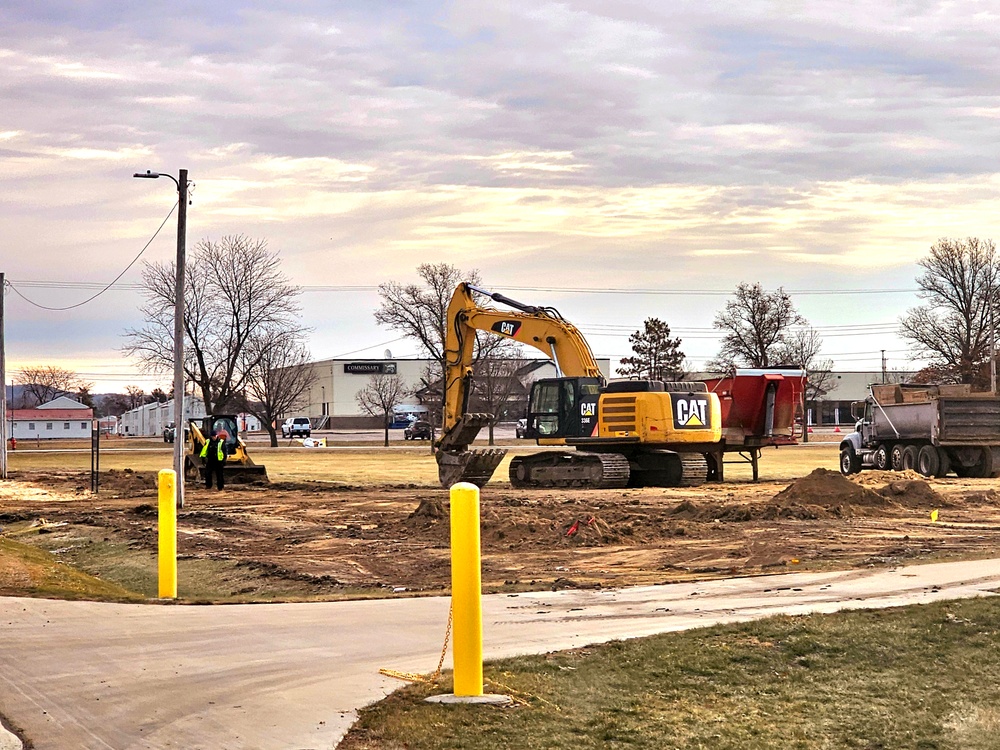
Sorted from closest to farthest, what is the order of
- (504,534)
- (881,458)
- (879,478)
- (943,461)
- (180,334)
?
(504,534) < (180,334) < (879,478) < (943,461) < (881,458)

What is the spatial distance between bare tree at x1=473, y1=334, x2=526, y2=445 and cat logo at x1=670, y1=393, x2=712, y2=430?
38897mm

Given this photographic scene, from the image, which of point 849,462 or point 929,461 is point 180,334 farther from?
point 849,462

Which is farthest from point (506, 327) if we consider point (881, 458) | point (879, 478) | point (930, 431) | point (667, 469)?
point (881, 458)

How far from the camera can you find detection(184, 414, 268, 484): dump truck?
1528 inches

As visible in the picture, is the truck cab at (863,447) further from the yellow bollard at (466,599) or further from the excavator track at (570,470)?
the yellow bollard at (466,599)

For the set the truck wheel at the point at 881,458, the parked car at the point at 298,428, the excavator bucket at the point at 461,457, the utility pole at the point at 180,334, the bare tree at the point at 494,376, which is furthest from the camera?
the parked car at the point at 298,428

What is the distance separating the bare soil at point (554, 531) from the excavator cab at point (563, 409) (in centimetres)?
187

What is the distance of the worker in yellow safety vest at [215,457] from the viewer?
36125 millimetres

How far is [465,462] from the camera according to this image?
1335 inches

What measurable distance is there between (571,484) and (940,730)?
2821 centimetres

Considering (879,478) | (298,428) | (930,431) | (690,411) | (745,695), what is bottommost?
(745,695)

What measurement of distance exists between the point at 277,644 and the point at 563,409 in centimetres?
2513

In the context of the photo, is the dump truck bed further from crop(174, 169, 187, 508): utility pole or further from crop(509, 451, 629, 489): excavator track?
crop(174, 169, 187, 508): utility pole

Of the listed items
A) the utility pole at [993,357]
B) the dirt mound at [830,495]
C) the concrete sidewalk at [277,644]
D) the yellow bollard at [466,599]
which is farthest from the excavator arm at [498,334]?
the utility pole at [993,357]
